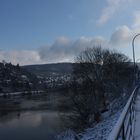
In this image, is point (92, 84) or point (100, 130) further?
point (92, 84)

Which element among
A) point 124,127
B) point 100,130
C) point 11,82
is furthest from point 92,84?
point 11,82

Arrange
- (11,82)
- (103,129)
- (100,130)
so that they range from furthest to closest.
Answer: (11,82)
(100,130)
(103,129)

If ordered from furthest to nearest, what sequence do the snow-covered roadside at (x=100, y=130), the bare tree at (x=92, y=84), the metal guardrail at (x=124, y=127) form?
the bare tree at (x=92, y=84) → the snow-covered roadside at (x=100, y=130) → the metal guardrail at (x=124, y=127)

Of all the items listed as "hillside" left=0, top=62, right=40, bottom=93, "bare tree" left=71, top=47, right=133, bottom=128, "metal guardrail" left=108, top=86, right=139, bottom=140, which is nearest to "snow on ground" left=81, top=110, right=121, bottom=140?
"metal guardrail" left=108, top=86, right=139, bottom=140

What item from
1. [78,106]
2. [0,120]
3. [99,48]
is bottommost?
[0,120]

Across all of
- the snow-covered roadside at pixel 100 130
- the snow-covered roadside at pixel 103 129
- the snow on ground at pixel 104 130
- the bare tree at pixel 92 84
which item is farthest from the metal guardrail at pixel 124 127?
the bare tree at pixel 92 84

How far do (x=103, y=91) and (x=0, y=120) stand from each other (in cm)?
1771

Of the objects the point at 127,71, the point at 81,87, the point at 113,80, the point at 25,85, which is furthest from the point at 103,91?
the point at 25,85

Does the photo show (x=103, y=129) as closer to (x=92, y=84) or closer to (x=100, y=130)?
(x=100, y=130)

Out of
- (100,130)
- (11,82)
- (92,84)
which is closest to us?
(100,130)

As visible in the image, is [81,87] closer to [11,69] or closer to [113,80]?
[113,80]

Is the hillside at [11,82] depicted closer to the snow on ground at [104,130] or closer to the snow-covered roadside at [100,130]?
the snow-covered roadside at [100,130]

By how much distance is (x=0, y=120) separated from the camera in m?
49.8

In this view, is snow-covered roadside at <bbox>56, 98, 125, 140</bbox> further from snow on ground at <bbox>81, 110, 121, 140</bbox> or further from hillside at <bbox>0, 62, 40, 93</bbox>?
hillside at <bbox>0, 62, 40, 93</bbox>
